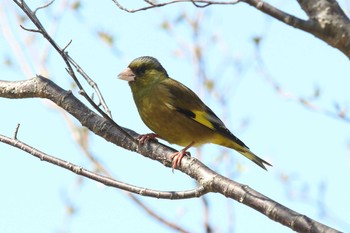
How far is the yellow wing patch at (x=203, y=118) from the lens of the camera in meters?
5.53

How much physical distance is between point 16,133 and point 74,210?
505 centimetres

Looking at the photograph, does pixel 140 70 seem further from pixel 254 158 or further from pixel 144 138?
pixel 144 138

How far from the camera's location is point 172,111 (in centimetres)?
546

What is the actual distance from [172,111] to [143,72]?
54cm

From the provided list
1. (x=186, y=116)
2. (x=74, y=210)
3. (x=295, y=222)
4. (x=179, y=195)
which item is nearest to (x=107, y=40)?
(x=74, y=210)

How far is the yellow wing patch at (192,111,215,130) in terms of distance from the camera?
5.53m

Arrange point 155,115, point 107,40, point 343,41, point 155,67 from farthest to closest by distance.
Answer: point 107,40, point 155,67, point 155,115, point 343,41

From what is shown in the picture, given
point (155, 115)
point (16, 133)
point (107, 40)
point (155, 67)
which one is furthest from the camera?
point (107, 40)

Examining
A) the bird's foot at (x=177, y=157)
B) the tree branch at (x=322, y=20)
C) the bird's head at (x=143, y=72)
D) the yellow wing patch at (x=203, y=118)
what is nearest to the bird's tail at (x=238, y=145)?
the yellow wing patch at (x=203, y=118)

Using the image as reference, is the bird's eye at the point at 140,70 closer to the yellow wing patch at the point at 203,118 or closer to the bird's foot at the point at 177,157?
the yellow wing patch at the point at 203,118

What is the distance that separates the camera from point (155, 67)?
5.94 meters

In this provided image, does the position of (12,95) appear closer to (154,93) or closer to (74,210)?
(154,93)

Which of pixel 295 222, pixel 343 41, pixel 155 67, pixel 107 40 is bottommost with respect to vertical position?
pixel 295 222

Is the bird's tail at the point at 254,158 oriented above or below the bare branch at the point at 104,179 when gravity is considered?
above
